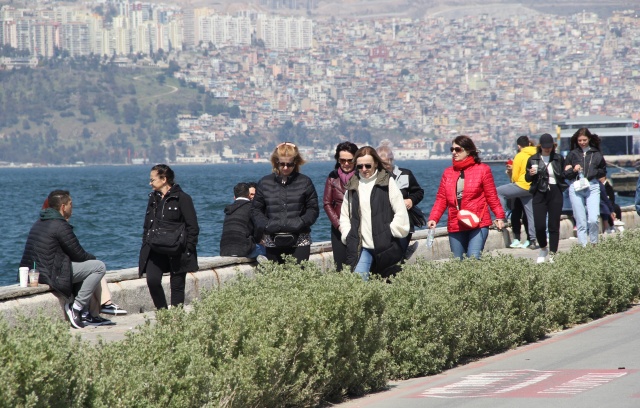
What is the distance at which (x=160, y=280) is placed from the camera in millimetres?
9258

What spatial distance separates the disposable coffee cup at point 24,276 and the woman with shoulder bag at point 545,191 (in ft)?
18.2

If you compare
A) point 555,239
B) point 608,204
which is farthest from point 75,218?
point 555,239

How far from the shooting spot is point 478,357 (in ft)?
26.0

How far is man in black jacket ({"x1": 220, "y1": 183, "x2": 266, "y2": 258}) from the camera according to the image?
11.7 m

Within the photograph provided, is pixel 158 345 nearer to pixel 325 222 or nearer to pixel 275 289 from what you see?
pixel 275 289

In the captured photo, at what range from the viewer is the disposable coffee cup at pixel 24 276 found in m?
8.83

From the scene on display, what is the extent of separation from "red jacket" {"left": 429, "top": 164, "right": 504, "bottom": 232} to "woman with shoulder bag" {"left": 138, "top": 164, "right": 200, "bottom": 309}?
76.6 inches

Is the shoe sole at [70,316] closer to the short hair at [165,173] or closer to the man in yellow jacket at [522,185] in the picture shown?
the short hair at [165,173]

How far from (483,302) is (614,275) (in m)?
2.29

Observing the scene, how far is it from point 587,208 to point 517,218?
7.50 feet

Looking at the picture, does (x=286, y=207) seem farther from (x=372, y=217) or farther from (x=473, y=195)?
(x=473, y=195)

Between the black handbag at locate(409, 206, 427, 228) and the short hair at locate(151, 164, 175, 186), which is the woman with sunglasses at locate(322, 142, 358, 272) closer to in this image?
the black handbag at locate(409, 206, 427, 228)

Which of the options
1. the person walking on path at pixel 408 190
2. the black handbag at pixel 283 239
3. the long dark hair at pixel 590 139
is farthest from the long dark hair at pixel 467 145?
the long dark hair at pixel 590 139

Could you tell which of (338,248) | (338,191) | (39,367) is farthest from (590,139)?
(39,367)
